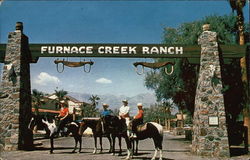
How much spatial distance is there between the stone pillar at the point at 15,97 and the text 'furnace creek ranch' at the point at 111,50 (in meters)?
1.37

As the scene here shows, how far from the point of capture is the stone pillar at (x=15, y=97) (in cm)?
1350

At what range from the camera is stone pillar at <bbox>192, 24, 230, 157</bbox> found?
41.1 feet

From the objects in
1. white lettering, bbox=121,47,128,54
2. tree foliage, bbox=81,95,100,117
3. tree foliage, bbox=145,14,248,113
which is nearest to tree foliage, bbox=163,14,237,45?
tree foliage, bbox=145,14,248,113

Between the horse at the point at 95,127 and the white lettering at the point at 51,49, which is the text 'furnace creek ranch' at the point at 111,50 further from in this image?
the horse at the point at 95,127

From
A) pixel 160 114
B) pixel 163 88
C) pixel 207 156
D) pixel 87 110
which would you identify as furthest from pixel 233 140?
pixel 87 110

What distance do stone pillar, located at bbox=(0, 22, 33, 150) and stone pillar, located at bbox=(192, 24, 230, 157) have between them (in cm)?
880

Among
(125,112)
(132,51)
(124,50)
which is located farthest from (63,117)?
(132,51)

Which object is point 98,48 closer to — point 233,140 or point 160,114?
point 233,140

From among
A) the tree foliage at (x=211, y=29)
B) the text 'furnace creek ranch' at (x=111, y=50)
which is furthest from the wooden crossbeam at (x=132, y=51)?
the tree foliage at (x=211, y=29)

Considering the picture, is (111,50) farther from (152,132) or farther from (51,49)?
(152,132)

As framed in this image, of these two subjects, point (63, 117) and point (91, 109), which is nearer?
point (63, 117)

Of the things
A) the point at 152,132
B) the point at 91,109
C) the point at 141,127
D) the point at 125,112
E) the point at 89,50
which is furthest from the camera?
the point at 91,109

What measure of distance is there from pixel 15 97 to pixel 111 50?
18.1 ft

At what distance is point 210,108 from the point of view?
42.1 feet
